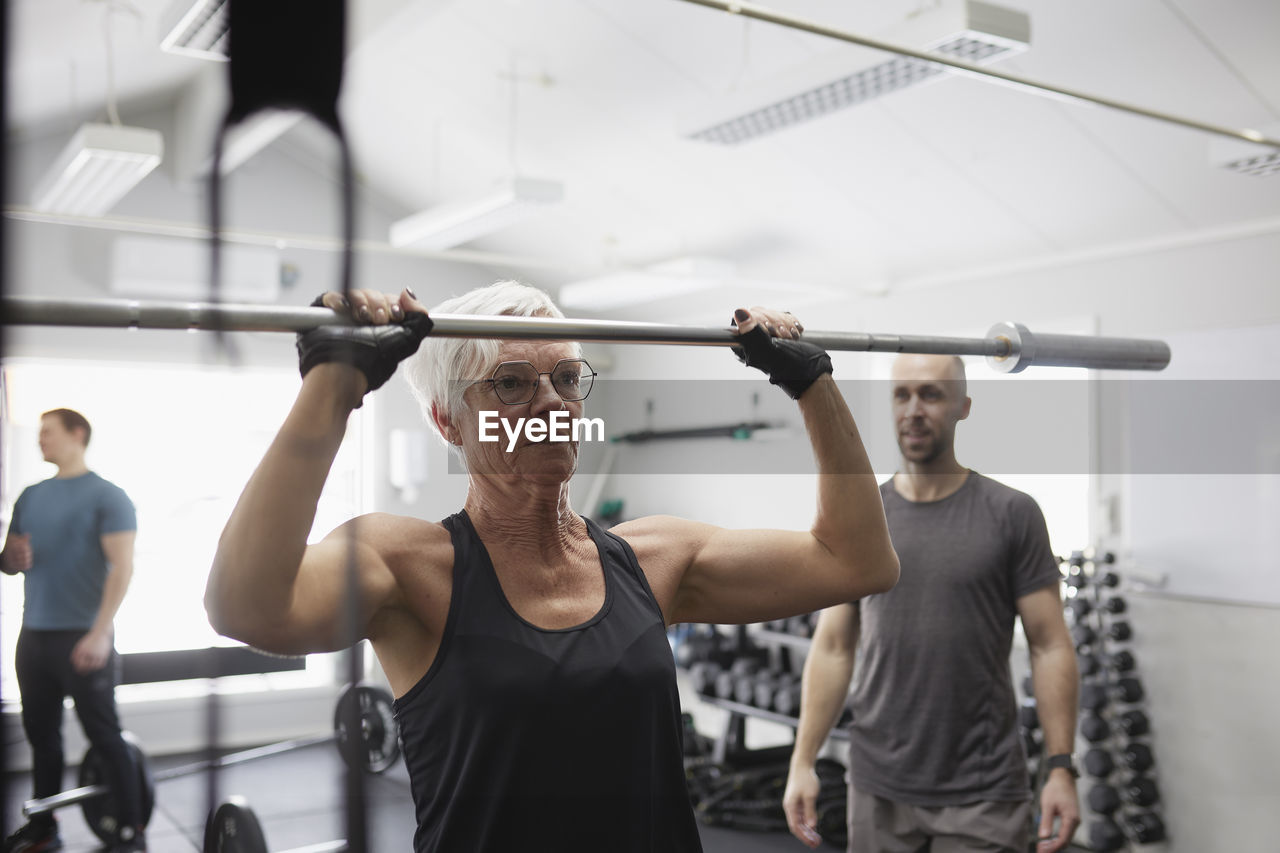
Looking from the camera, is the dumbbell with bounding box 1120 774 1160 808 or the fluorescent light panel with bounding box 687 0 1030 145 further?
the dumbbell with bounding box 1120 774 1160 808

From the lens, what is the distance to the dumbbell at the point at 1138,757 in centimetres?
411

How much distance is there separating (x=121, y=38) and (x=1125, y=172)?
160 inches

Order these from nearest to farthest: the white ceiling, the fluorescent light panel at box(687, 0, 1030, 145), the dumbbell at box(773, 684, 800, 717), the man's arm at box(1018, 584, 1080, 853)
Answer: the man's arm at box(1018, 584, 1080, 853) < the fluorescent light panel at box(687, 0, 1030, 145) < the white ceiling < the dumbbell at box(773, 684, 800, 717)

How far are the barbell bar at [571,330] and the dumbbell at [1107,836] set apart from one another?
10.2 feet

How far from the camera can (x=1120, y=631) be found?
4.25 m

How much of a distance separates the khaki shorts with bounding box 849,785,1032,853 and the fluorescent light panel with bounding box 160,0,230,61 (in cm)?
237

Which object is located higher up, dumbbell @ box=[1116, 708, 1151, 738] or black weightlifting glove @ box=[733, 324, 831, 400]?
black weightlifting glove @ box=[733, 324, 831, 400]

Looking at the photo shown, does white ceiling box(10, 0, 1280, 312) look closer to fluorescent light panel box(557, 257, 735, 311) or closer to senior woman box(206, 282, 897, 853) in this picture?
fluorescent light panel box(557, 257, 735, 311)

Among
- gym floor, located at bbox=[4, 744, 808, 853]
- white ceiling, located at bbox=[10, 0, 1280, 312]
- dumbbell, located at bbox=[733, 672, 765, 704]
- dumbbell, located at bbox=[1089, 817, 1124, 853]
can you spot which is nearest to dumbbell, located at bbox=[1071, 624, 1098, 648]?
dumbbell, located at bbox=[1089, 817, 1124, 853]

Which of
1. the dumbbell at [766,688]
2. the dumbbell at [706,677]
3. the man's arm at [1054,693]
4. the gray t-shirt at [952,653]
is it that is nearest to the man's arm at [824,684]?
the gray t-shirt at [952,653]

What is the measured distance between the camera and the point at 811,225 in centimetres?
549

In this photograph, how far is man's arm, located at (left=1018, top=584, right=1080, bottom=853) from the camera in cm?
214

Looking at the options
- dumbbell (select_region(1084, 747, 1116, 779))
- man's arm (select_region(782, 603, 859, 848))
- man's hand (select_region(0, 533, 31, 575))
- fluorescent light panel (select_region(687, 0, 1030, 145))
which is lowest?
dumbbell (select_region(1084, 747, 1116, 779))

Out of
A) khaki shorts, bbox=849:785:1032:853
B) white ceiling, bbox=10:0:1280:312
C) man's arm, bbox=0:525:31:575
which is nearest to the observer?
man's arm, bbox=0:525:31:575
